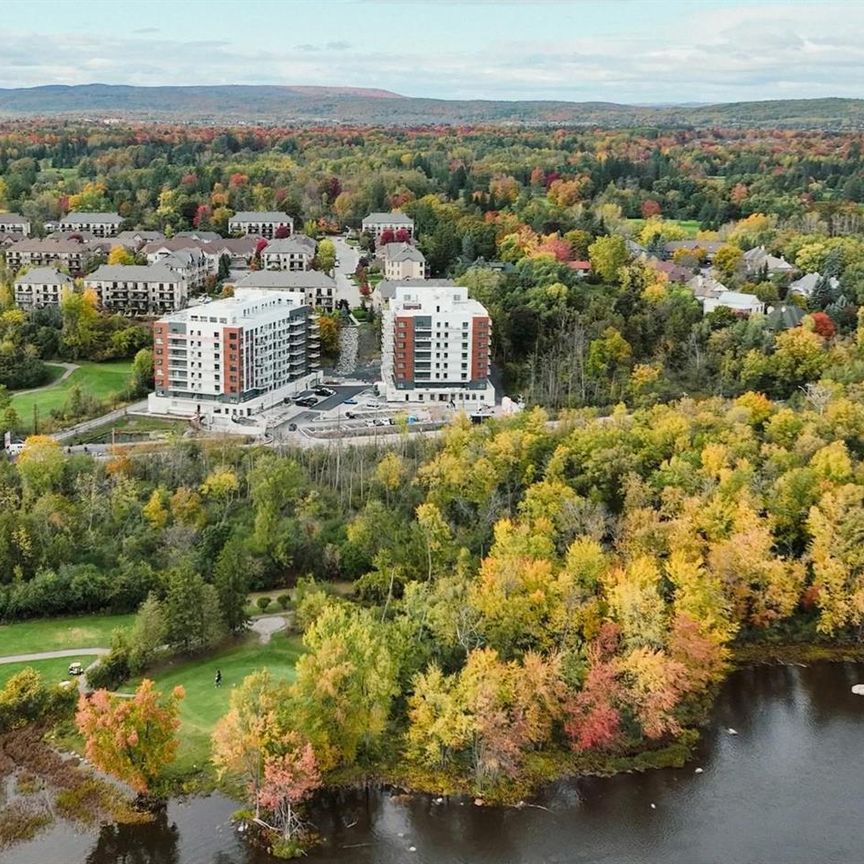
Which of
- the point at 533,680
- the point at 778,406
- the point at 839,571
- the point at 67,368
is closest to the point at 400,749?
the point at 533,680

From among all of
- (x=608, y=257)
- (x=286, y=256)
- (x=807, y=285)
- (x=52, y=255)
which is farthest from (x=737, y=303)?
(x=52, y=255)

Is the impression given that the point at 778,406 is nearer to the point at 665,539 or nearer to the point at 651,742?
the point at 665,539

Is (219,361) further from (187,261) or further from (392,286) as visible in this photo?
(187,261)

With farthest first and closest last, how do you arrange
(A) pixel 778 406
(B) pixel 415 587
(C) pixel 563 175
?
(C) pixel 563 175
(A) pixel 778 406
(B) pixel 415 587

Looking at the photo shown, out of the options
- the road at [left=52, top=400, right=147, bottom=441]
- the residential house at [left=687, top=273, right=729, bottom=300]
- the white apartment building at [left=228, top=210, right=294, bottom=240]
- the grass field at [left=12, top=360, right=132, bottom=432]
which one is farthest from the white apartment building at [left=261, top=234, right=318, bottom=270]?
the residential house at [left=687, top=273, right=729, bottom=300]

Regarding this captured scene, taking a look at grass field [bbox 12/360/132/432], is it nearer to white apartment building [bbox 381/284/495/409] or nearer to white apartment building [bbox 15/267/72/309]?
white apartment building [bbox 15/267/72/309]

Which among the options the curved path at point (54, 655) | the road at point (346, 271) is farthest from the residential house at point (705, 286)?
the curved path at point (54, 655)

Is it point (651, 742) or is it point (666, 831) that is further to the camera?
point (651, 742)
